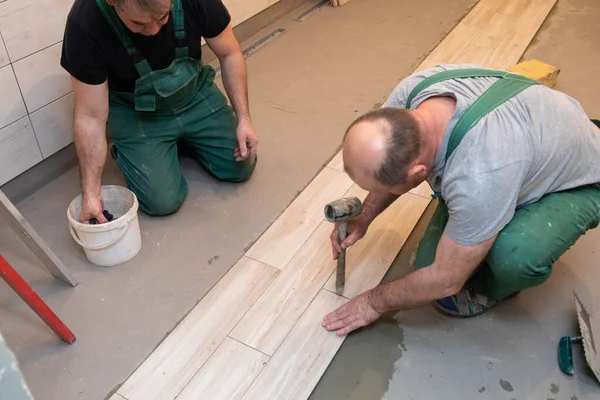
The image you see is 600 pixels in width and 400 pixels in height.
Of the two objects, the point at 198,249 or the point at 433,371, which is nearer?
the point at 433,371

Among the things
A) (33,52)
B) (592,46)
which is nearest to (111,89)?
(33,52)

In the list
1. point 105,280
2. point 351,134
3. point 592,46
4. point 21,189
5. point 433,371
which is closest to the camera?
point 351,134

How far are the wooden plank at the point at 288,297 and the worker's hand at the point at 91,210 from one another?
61cm

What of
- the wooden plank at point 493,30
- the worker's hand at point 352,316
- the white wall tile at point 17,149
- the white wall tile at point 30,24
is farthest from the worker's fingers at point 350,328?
the wooden plank at point 493,30

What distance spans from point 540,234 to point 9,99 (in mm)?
1912

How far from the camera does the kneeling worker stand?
5.62 feet

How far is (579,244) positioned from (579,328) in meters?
0.41

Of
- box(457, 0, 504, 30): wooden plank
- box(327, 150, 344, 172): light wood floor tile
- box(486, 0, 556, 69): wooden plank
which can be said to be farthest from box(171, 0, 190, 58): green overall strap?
box(457, 0, 504, 30): wooden plank

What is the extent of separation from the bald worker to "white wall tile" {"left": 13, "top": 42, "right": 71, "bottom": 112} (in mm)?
1408

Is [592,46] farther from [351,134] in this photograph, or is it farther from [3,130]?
[3,130]

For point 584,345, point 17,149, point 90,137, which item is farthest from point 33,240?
point 584,345

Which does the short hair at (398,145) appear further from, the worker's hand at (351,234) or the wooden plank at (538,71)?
the wooden plank at (538,71)

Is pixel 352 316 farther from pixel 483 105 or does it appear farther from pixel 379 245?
pixel 483 105

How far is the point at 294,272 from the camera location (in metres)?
1.84
